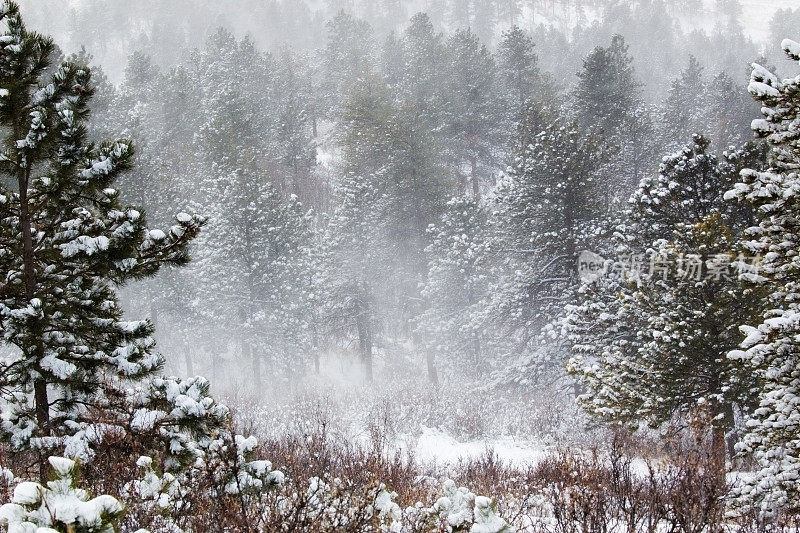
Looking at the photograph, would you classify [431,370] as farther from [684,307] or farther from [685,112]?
[685,112]

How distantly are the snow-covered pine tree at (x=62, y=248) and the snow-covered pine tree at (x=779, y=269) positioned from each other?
701cm

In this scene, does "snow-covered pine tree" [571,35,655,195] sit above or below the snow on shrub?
above

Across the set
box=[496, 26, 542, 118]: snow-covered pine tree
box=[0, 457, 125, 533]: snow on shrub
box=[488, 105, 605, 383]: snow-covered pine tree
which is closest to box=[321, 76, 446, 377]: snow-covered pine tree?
box=[488, 105, 605, 383]: snow-covered pine tree

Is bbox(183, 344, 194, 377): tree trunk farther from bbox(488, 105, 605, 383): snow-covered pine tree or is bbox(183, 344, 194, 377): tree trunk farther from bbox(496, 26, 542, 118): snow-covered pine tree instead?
bbox(496, 26, 542, 118): snow-covered pine tree

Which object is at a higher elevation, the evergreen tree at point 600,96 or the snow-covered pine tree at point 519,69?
the snow-covered pine tree at point 519,69

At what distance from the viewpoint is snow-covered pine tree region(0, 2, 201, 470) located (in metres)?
6.17

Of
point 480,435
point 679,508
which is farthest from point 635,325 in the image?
point 679,508

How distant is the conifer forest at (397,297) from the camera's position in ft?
19.0

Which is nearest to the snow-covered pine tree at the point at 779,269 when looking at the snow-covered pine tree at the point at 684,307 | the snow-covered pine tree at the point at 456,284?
the snow-covered pine tree at the point at 684,307

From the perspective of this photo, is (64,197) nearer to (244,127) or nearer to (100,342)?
(100,342)

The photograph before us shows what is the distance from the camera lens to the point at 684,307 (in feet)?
38.7

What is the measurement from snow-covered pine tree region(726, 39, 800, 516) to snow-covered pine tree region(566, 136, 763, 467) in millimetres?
2558

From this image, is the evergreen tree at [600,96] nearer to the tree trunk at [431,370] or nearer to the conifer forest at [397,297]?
the conifer forest at [397,297]

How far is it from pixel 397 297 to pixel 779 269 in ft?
76.3
